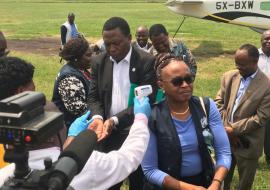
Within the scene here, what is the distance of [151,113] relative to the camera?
302 centimetres

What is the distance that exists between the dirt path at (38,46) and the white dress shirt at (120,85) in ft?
45.1

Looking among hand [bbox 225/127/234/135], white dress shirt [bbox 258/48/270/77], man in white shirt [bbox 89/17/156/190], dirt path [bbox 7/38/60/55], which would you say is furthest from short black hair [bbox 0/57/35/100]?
dirt path [bbox 7/38/60/55]

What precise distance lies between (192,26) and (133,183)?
2452cm

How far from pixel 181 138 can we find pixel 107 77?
120cm

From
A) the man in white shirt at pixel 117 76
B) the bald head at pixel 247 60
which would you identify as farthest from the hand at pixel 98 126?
the bald head at pixel 247 60

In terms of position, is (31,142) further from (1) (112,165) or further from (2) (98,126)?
(2) (98,126)

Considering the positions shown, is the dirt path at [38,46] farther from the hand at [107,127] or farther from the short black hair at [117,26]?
the hand at [107,127]

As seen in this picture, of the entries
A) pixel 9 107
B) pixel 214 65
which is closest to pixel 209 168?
pixel 9 107

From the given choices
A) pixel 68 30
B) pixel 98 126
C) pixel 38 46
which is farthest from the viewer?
pixel 38 46

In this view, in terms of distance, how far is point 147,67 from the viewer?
384 cm

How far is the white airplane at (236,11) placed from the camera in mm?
16594

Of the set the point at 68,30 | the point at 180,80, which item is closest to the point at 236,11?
the point at 68,30

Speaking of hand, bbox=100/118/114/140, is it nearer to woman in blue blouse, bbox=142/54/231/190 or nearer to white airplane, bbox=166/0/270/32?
woman in blue blouse, bbox=142/54/231/190

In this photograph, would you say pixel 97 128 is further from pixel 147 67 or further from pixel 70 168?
pixel 70 168
